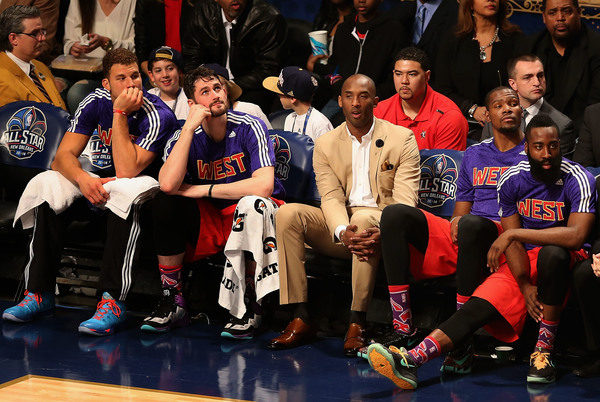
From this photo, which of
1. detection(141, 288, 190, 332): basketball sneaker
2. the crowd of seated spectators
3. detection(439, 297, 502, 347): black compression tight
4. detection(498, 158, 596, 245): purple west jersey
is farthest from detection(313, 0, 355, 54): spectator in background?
detection(439, 297, 502, 347): black compression tight

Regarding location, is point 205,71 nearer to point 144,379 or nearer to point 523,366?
point 144,379

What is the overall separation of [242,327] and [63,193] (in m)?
1.26

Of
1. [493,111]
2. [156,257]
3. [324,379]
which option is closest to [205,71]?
[156,257]

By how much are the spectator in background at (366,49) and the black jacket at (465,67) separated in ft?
1.17

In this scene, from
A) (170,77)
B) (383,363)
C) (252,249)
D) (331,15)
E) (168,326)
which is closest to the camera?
(383,363)

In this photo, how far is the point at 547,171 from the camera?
13.1 ft

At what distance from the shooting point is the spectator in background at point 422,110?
5.15 metres

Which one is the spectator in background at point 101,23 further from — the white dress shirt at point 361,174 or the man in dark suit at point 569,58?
the man in dark suit at point 569,58

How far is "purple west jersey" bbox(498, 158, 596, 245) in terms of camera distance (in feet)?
12.9

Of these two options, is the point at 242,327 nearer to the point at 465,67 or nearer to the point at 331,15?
the point at 465,67

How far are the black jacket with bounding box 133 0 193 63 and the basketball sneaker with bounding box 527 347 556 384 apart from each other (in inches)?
172

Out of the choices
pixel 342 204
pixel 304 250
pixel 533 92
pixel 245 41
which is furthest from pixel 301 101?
pixel 304 250

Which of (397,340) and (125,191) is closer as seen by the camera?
(397,340)

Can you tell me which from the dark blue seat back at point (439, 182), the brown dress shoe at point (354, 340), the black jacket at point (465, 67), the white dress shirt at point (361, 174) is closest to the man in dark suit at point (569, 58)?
the black jacket at point (465, 67)
